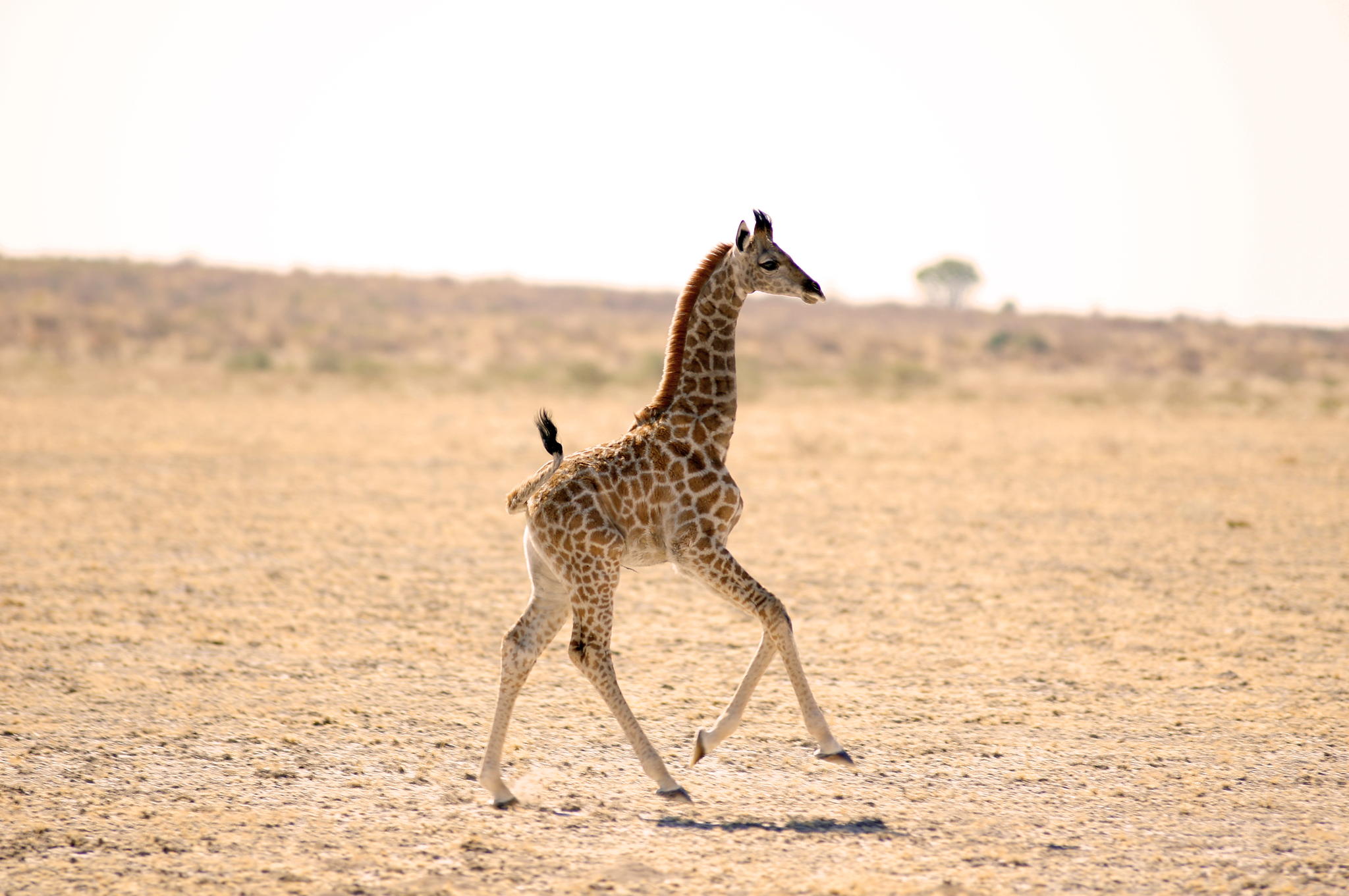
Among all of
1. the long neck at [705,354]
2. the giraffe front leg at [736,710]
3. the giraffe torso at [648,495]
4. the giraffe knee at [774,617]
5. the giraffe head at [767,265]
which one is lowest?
the giraffe front leg at [736,710]

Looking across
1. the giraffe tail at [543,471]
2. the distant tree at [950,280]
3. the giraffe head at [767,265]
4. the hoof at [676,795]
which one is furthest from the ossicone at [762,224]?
the distant tree at [950,280]

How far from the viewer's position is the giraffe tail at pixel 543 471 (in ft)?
19.3

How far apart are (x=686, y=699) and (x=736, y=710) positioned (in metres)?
1.80

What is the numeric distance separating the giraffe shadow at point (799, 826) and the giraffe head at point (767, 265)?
2465mm

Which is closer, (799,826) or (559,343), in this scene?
(799,826)

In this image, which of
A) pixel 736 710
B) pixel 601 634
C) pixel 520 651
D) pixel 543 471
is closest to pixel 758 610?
pixel 736 710

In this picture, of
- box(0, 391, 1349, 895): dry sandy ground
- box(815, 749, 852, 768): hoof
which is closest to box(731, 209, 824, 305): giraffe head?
box(815, 749, 852, 768): hoof

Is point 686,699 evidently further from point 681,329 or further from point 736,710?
point 681,329

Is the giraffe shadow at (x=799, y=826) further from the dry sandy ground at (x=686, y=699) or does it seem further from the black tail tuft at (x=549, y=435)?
the black tail tuft at (x=549, y=435)

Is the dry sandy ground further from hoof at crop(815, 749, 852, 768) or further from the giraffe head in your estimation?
the giraffe head

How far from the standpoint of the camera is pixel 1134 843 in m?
5.25

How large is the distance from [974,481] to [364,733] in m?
12.9

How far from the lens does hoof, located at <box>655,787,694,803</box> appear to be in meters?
5.72

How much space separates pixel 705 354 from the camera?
6.08m
